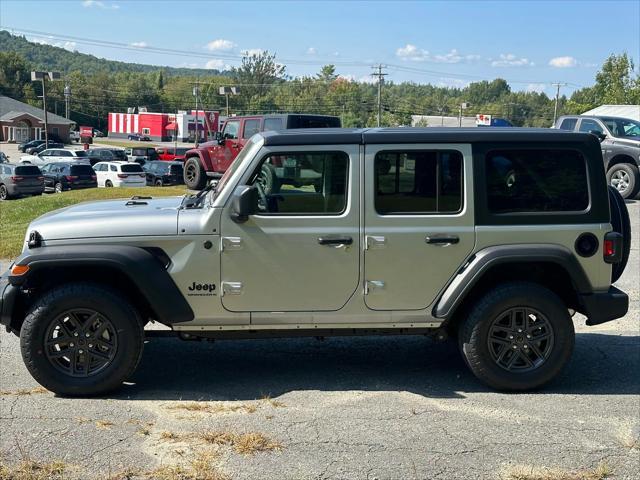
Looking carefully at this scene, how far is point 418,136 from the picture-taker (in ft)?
17.7

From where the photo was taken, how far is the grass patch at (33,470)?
3.89m

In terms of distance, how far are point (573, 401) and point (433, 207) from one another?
1.78 m

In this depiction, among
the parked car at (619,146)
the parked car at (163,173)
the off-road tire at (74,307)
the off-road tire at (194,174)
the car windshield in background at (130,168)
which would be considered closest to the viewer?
the off-road tire at (74,307)

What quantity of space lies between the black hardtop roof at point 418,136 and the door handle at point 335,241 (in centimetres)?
71

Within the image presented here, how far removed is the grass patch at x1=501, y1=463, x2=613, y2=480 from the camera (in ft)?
13.3

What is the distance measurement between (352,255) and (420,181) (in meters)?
0.76

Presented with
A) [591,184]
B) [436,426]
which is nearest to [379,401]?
[436,426]

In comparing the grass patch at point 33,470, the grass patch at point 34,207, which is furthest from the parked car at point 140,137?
the grass patch at point 33,470

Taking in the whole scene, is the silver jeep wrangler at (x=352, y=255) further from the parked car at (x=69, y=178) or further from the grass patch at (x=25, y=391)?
the parked car at (x=69, y=178)

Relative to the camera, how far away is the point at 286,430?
465 centimetres

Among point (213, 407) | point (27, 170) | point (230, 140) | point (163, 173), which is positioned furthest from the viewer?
point (163, 173)

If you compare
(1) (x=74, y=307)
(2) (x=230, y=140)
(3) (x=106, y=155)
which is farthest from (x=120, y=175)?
(1) (x=74, y=307)

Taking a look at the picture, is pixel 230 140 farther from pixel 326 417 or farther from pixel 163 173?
pixel 163 173

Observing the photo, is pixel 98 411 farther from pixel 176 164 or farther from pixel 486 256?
pixel 176 164
